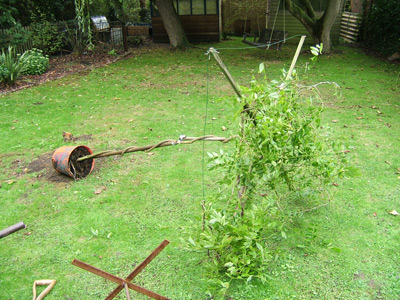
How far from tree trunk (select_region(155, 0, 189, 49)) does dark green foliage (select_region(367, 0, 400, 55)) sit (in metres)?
7.24

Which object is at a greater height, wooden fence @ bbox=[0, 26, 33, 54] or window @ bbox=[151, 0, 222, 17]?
window @ bbox=[151, 0, 222, 17]

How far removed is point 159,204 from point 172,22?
1050 centimetres

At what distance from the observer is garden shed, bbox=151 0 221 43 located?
15.5 m

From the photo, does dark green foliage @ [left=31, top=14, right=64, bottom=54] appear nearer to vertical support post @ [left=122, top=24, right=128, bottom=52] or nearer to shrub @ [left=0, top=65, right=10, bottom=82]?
vertical support post @ [left=122, top=24, right=128, bottom=52]

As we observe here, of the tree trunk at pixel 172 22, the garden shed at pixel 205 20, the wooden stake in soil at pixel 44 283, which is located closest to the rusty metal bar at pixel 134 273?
the wooden stake in soil at pixel 44 283

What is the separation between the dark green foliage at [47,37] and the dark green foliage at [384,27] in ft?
38.5

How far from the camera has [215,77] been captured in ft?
31.3

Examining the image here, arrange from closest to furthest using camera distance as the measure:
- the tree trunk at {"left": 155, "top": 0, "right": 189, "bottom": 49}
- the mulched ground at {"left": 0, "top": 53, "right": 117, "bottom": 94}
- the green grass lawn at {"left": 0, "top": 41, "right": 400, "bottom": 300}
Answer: the green grass lawn at {"left": 0, "top": 41, "right": 400, "bottom": 300}, the mulched ground at {"left": 0, "top": 53, "right": 117, "bottom": 94}, the tree trunk at {"left": 155, "top": 0, "right": 189, "bottom": 49}

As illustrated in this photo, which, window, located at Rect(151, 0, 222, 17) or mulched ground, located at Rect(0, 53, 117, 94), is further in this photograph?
window, located at Rect(151, 0, 222, 17)

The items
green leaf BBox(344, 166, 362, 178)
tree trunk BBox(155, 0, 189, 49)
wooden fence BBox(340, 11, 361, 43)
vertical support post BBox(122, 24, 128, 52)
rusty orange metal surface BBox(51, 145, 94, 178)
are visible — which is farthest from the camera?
wooden fence BBox(340, 11, 361, 43)

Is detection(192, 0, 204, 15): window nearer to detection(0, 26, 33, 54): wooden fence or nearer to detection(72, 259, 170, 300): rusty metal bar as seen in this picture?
detection(0, 26, 33, 54): wooden fence

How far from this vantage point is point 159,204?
400 centimetres

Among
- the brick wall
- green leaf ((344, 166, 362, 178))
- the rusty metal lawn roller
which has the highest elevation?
the brick wall

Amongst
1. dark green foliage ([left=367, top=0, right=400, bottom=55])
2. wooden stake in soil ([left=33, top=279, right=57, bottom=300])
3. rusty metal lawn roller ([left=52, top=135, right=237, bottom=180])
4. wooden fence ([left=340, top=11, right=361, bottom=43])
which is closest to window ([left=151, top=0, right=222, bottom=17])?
wooden fence ([left=340, top=11, right=361, bottom=43])
